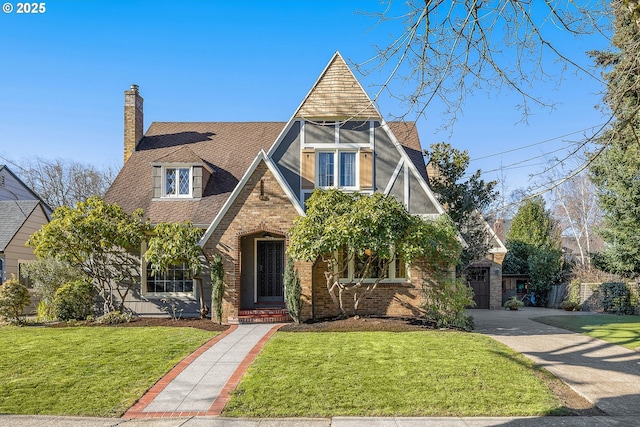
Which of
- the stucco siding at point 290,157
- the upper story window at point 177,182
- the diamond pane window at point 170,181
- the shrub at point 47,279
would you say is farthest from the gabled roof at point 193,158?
the shrub at point 47,279

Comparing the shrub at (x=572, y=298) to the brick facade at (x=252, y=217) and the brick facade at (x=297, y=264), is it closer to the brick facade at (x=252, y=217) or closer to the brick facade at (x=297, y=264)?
the brick facade at (x=297, y=264)

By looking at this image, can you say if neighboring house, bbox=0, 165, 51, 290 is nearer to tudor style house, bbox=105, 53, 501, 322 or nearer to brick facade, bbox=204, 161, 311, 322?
tudor style house, bbox=105, 53, 501, 322

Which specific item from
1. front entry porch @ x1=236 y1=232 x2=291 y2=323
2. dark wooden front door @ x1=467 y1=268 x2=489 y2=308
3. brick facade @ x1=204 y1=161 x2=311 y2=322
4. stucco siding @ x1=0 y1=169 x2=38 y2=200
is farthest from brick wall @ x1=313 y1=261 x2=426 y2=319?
stucco siding @ x1=0 y1=169 x2=38 y2=200

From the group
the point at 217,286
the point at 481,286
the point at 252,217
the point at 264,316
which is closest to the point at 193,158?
the point at 252,217

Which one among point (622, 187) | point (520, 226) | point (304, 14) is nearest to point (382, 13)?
point (304, 14)

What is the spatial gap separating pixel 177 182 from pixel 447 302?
10.1m

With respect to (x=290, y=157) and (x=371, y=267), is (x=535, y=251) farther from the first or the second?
(x=290, y=157)

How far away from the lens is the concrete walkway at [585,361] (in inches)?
296

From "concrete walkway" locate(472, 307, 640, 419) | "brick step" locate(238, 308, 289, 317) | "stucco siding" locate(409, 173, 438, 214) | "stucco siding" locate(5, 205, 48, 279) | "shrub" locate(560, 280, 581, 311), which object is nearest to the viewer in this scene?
"concrete walkway" locate(472, 307, 640, 419)

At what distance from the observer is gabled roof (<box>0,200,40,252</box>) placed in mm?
17797

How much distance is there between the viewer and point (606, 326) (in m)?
14.5

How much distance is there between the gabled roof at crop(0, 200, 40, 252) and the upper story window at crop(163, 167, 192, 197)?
6.83m

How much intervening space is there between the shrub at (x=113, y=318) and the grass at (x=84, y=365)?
0.75m

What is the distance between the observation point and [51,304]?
14.3m
